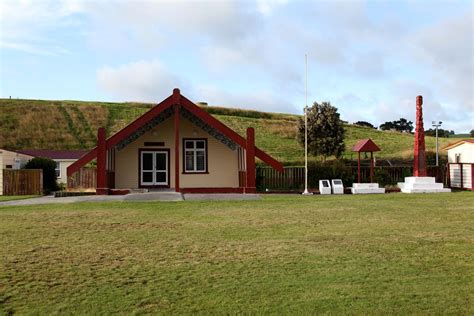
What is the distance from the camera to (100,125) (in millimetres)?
63594

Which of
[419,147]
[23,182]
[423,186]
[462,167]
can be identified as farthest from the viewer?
[462,167]

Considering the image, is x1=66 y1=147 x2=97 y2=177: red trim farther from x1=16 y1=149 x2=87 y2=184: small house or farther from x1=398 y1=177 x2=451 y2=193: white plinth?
x1=16 y1=149 x2=87 y2=184: small house

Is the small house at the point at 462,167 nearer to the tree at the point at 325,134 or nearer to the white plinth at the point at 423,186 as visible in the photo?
the white plinth at the point at 423,186

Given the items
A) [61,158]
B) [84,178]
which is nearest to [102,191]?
[84,178]

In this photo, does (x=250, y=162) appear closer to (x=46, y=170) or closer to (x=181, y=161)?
(x=181, y=161)

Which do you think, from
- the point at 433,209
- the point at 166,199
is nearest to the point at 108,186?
the point at 166,199

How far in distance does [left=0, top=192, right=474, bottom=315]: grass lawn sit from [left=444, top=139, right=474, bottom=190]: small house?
16638 millimetres

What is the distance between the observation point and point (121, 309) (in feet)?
A: 20.0

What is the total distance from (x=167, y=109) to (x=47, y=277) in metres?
19.5

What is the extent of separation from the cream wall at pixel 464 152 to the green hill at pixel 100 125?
1169 centimetres

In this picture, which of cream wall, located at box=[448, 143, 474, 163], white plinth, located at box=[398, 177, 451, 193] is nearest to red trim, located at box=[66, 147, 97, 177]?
white plinth, located at box=[398, 177, 451, 193]

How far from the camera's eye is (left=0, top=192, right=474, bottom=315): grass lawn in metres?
6.30

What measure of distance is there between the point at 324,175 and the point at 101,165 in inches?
505

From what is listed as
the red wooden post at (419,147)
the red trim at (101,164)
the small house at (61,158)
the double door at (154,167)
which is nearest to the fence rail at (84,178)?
the double door at (154,167)
